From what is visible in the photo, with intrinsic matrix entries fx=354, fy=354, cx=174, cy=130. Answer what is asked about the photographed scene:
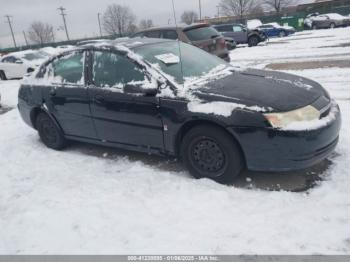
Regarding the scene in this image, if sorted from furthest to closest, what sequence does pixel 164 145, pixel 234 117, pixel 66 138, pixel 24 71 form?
pixel 24 71
pixel 66 138
pixel 164 145
pixel 234 117

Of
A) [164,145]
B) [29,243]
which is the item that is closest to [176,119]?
[164,145]

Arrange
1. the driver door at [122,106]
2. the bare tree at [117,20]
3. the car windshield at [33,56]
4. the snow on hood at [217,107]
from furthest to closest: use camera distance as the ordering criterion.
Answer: the bare tree at [117,20] → the car windshield at [33,56] → the driver door at [122,106] → the snow on hood at [217,107]

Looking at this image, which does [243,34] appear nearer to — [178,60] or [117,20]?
[178,60]

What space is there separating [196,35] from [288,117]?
27.5 ft

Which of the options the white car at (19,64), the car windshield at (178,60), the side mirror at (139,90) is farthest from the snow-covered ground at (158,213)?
the white car at (19,64)

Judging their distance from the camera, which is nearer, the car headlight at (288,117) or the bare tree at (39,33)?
the car headlight at (288,117)

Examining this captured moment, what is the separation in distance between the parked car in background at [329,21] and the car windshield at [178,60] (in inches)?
1153

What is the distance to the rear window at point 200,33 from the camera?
36.8 feet

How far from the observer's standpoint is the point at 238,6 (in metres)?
65.9

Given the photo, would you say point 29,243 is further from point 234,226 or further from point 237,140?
point 237,140

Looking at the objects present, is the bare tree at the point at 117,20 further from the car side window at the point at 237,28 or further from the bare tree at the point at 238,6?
the car side window at the point at 237,28

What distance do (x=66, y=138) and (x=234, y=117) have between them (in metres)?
2.95

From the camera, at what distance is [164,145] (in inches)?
166

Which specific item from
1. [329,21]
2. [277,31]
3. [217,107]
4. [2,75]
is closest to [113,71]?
[217,107]
